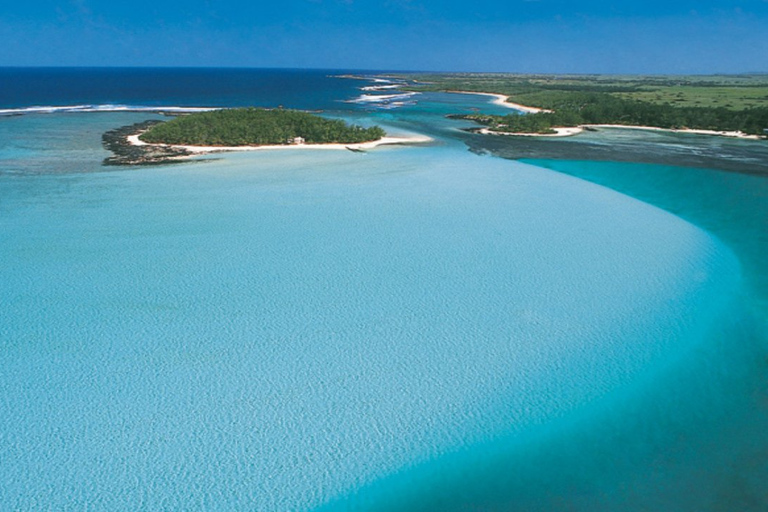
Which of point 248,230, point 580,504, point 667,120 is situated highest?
point 667,120

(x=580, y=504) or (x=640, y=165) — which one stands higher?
(x=640, y=165)

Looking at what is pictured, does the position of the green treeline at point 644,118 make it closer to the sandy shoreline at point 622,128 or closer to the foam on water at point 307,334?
the sandy shoreline at point 622,128

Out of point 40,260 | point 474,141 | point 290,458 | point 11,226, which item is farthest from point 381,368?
point 474,141

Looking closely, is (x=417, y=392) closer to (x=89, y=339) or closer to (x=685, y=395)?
(x=685, y=395)

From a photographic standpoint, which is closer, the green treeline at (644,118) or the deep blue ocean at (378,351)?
the deep blue ocean at (378,351)

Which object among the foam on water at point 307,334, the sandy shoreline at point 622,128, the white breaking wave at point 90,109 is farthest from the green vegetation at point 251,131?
the white breaking wave at point 90,109

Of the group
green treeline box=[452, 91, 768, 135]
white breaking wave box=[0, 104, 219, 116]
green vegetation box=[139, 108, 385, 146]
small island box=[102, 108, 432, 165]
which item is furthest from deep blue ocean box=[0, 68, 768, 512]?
white breaking wave box=[0, 104, 219, 116]

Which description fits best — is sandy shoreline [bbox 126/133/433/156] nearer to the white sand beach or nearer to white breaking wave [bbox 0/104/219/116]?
the white sand beach

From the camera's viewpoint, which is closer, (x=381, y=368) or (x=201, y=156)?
(x=381, y=368)
